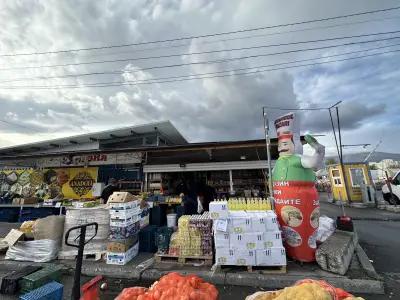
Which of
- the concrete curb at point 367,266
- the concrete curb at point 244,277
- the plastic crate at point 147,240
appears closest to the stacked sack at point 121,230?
the concrete curb at point 244,277

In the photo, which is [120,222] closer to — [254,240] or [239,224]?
[239,224]

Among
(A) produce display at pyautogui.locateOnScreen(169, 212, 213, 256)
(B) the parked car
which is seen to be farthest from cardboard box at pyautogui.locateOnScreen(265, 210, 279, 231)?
(B) the parked car

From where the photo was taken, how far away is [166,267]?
5.43 meters

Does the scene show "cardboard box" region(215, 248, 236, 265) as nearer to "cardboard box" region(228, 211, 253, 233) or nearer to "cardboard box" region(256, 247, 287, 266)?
"cardboard box" region(228, 211, 253, 233)

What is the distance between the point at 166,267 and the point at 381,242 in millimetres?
7265

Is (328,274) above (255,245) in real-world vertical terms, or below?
below

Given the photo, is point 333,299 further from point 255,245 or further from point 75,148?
point 75,148

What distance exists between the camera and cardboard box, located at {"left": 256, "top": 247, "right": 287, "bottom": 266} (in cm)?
498

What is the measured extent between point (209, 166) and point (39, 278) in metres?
7.54

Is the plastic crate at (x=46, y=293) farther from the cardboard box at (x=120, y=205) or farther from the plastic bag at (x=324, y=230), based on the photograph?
the plastic bag at (x=324, y=230)

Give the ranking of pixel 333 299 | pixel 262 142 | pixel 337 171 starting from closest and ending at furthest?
pixel 333 299 → pixel 262 142 → pixel 337 171

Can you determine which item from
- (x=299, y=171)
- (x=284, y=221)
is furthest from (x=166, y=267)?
(x=299, y=171)

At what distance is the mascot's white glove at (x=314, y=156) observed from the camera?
5.24m

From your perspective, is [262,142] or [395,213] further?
[395,213]
